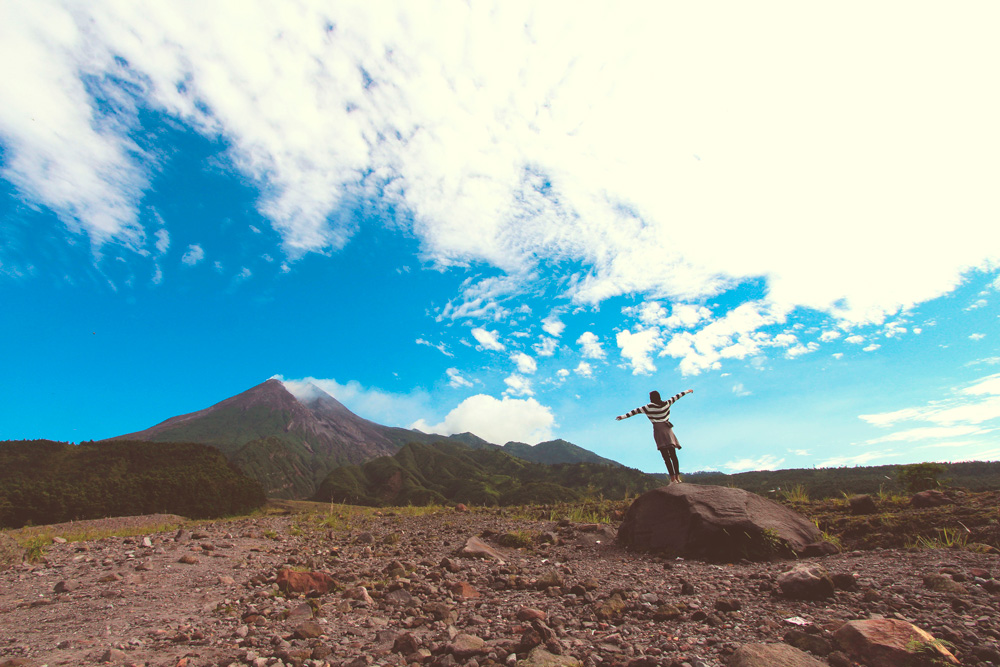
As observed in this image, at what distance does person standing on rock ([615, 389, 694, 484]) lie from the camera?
34.7 feet

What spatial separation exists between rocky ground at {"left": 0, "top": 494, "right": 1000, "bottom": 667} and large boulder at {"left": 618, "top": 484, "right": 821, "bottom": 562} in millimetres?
410

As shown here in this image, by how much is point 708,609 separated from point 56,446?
1608 inches

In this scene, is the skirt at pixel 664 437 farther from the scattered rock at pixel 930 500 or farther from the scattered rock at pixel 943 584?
the scattered rock at pixel 943 584

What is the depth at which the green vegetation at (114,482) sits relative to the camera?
19.8 meters

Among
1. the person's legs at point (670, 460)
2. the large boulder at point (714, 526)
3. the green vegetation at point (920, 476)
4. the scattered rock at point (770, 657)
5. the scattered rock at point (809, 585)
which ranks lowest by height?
the scattered rock at point (770, 657)

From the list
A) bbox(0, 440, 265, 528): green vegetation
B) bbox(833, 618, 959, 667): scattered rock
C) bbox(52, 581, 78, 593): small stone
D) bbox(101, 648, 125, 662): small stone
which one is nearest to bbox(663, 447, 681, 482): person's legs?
bbox(833, 618, 959, 667): scattered rock

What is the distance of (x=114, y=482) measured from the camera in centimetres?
2203

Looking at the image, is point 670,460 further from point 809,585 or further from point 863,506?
point 809,585

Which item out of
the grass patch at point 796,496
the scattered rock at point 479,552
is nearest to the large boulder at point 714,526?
the scattered rock at point 479,552

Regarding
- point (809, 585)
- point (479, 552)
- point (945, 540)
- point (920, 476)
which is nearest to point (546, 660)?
point (809, 585)

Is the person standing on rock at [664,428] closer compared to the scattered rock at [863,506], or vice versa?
the scattered rock at [863,506]

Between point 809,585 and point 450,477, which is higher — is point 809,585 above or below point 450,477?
below

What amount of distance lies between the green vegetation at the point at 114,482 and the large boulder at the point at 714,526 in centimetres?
2466

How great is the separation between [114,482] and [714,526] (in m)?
28.2
